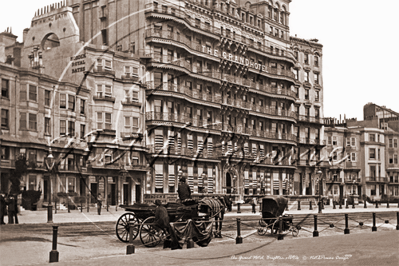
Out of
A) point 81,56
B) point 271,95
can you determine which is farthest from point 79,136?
point 271,95

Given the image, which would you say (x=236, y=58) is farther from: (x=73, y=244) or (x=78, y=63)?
(x=73, y=244)

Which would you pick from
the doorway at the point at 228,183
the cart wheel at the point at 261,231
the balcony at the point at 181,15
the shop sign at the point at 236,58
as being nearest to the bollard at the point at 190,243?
the cart wheel at the point at 261,231

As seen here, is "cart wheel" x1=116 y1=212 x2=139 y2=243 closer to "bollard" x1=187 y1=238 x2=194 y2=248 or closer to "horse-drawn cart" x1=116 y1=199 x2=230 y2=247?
"horse-drawn cart" x1=116 y1=199 x2=230 y2=247

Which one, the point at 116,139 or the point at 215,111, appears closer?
the point at 116,139

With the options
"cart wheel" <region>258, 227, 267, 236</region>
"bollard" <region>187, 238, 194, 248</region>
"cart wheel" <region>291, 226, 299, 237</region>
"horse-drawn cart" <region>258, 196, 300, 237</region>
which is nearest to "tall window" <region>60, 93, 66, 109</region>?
"horse-drawn cart" <region>258, 196, 300, 237</region>

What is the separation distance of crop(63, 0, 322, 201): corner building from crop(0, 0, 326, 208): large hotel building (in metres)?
0.15

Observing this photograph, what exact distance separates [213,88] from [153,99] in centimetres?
1043

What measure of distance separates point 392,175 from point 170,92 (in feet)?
195

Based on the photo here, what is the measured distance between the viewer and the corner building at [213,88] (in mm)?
56000

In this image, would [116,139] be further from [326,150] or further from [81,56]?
[326,150]

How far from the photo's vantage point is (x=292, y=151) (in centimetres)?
7662

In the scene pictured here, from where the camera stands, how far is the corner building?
184ft

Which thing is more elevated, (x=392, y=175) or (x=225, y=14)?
(x=225, y=14)

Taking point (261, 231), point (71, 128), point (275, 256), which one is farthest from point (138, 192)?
point (275, 256)
